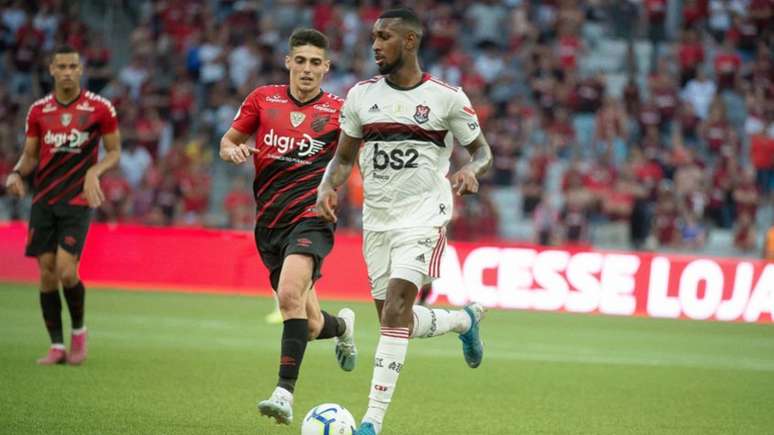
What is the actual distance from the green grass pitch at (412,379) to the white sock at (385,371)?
656 millimetres

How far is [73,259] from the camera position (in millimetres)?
10211

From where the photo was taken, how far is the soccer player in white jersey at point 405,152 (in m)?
7.42

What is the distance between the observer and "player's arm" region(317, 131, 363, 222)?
7535 mm

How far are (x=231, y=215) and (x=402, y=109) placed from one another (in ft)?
50.4

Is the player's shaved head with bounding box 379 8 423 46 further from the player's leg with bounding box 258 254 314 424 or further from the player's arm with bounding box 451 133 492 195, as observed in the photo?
the player's leg with bounding box 258 254 314 424

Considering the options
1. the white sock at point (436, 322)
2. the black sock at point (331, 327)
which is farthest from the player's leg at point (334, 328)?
the white sock at point (436, 322)

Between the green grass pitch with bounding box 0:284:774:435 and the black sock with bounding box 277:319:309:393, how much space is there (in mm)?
345

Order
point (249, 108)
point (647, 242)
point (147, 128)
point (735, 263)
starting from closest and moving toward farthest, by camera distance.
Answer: point (249, 108), point (735, 263), point (647, 242), point (147, 128)

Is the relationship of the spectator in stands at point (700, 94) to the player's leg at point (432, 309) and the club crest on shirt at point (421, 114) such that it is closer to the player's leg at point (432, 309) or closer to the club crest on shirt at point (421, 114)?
the player's leg at point (432, 309)

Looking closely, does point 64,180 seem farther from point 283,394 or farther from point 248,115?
point 283,394

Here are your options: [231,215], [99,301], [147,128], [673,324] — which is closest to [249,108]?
[99,301]

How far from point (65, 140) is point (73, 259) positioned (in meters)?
1.00

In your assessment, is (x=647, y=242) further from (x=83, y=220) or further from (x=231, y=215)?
(x=83, y=220)

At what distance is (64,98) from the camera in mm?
10492
